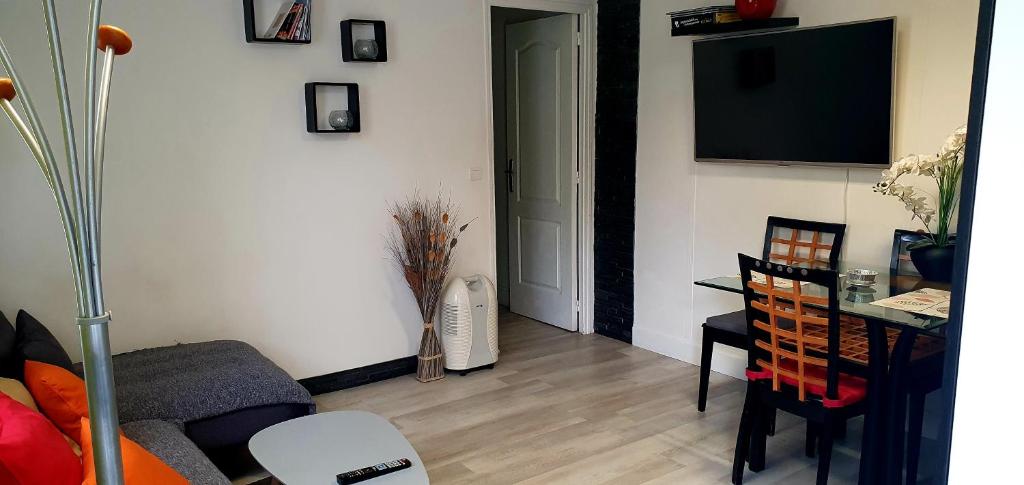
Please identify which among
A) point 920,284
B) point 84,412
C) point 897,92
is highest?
point 897,92

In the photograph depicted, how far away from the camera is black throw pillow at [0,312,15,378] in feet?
8.47

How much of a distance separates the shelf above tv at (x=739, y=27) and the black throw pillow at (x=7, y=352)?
3438 millimetres

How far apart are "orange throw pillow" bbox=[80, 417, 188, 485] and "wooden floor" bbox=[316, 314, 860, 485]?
1.26 metres

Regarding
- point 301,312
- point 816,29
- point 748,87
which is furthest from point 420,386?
point 816,29

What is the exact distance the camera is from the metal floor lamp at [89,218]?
964mm

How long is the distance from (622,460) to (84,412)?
6.87 ft

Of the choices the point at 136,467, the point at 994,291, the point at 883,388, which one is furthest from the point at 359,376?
the point at 994,291

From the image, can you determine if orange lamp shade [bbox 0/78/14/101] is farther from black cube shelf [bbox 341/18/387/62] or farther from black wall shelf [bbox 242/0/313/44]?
black cube shelf [bbox 341/18/387/62]

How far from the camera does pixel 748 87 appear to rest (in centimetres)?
403

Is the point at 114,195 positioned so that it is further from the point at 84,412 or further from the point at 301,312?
the point at 84,412

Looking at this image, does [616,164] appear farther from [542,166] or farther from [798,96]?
[798,96]

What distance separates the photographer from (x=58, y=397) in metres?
2.44

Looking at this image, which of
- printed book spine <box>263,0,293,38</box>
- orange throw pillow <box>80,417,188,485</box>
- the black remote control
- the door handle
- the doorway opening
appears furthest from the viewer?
the door handle

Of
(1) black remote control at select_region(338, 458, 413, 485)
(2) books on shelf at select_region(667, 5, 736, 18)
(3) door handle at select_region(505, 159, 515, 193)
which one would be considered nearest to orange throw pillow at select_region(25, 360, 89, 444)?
(1) black remote control at select_region(338, 458, 413, 485)
